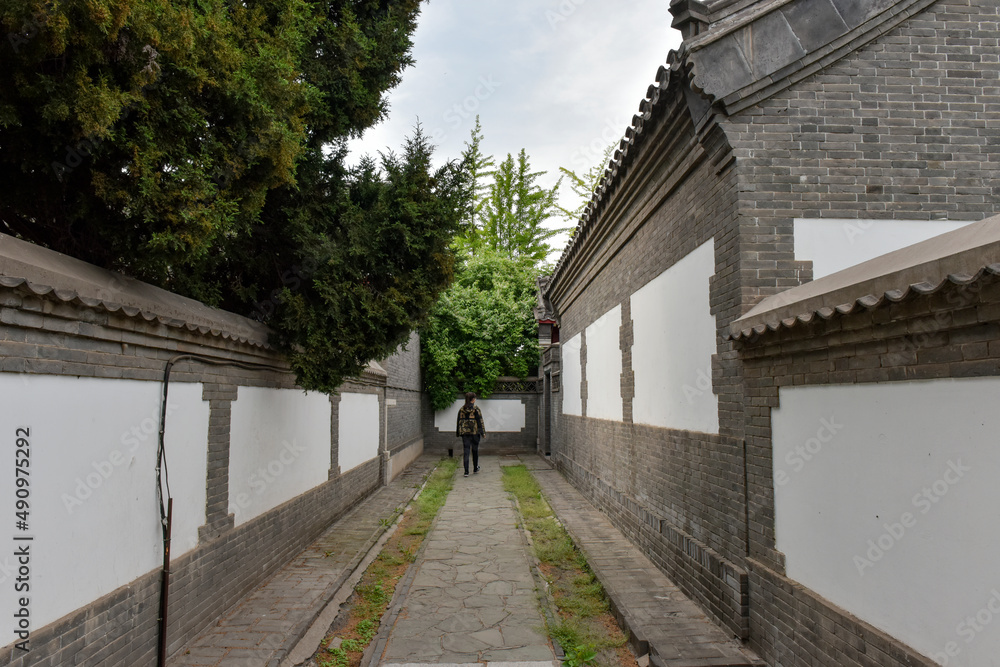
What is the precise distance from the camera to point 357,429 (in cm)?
1143

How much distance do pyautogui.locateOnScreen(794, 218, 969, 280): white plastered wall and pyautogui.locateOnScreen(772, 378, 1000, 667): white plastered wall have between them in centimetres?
126

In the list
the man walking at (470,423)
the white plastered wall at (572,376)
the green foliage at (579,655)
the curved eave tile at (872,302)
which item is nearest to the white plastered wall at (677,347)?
the curved eave tile at (872,302)

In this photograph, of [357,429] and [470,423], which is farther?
[470,423]

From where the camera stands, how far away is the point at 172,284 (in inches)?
229

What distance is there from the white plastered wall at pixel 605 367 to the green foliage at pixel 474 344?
9188 millimetres

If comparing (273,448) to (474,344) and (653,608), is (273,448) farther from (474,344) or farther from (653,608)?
(474,344)

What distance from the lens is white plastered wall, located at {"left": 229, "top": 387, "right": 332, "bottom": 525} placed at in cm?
607

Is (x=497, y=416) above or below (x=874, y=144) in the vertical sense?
below

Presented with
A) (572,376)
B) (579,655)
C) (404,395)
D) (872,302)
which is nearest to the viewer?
(872,302)

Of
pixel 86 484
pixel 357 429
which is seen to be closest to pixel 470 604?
pixel 86 484

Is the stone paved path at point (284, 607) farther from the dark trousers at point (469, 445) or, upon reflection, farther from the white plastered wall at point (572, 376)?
the dark trousers at point (469, 445)

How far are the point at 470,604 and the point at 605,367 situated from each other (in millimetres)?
5257

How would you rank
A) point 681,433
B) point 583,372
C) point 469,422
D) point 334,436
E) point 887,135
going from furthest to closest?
point 469,422 → point 583,372 → point 334,436 → point 681,433 → point 887,135

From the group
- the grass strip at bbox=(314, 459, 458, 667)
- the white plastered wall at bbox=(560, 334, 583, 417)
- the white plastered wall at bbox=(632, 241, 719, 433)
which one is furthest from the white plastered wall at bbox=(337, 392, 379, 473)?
the white plastered wall at bbox=(632, 241, 719, 433)
